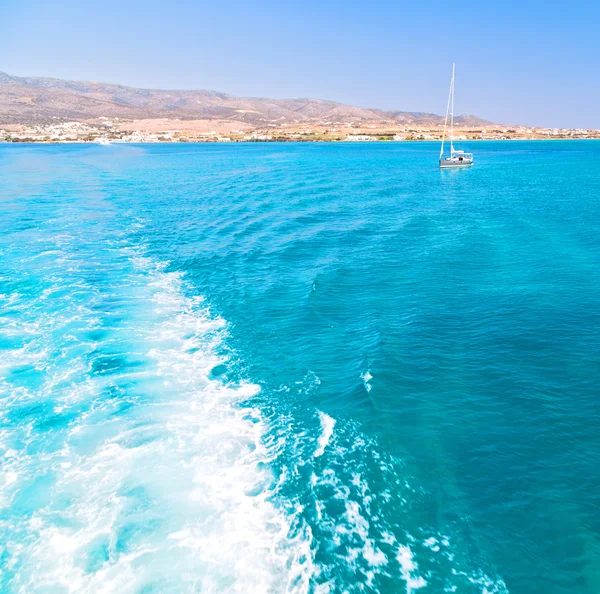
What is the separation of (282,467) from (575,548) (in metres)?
11.8

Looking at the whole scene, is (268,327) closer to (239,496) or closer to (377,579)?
(239,496)

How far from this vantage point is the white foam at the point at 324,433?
71.5 feet

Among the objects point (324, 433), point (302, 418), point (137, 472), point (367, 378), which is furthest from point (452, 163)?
point (137, 472)

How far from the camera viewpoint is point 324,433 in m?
22.9

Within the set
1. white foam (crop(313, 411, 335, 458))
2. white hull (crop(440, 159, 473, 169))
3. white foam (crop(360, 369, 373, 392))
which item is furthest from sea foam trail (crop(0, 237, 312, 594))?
white hull (crop(440, 159, 473, 169))

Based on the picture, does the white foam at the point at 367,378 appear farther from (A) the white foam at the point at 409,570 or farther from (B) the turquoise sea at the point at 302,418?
(A) the white foam at the point at 409,570

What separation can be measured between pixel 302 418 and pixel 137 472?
836cm

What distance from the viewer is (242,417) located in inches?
965

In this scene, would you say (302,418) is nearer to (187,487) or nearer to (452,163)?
(187,487)

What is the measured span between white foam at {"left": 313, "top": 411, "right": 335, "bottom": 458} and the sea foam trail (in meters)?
2.71

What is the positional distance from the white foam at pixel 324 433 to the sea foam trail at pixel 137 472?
2.71 m

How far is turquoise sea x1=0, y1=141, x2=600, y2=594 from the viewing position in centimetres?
1666

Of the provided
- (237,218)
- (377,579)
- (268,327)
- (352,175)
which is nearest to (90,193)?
(237,218)

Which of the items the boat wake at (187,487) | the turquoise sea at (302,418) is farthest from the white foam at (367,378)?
the turquoise sea at (302,418)
